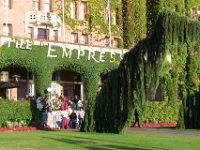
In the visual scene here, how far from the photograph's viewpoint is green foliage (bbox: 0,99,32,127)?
32.3 m

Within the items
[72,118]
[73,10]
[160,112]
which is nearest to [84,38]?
[73,10]

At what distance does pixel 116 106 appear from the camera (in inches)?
993

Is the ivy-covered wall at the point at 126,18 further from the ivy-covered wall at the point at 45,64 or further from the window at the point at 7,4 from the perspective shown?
the ivy-covered wall at the point at 45,64

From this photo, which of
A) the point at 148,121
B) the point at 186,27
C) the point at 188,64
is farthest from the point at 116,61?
the point at 186,27

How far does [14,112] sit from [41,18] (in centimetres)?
1606

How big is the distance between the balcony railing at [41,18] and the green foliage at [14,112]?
14235 millimetres

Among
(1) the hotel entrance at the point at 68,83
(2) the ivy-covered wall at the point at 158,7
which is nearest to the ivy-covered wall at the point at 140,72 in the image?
(1) the hotel entrance at the point at 68,83

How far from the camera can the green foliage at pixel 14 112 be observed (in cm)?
3231

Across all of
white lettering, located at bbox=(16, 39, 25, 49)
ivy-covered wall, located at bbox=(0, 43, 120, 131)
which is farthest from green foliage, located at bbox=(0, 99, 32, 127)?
white lettering, located at bbox=(16, 39, 25, 49)

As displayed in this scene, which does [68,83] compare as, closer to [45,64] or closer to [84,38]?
[84,38]

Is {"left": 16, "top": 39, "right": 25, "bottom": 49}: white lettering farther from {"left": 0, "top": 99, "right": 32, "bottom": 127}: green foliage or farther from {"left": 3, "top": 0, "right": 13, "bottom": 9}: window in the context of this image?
{"left": 3, "top": 0, "right": 13, "bottom": 9}: window

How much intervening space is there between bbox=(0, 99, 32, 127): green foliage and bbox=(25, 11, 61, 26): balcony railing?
14.2 metres

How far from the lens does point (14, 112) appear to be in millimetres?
33062

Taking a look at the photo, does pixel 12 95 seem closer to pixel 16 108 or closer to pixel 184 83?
pixel 16 108
